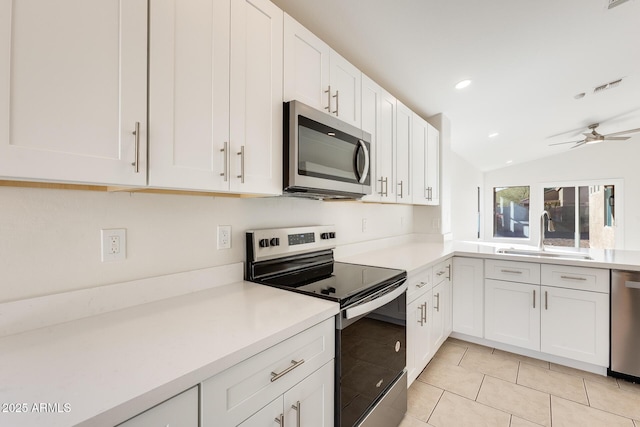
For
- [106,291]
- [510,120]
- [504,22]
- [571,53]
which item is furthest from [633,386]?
[106,291]

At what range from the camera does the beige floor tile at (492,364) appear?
2.23m

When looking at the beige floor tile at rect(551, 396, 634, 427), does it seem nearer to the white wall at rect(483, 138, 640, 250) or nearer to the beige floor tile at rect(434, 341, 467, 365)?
the beige floor tile at rect(434, 341, 467, 365)

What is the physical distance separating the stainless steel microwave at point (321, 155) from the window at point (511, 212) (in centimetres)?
667

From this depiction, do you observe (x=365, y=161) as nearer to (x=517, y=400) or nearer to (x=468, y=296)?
(x=468, y=296)

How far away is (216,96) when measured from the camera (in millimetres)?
1073

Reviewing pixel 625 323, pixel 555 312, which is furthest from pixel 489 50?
pixel 625 323

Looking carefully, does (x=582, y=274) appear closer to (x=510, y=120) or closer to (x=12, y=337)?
(x=510, y=120)

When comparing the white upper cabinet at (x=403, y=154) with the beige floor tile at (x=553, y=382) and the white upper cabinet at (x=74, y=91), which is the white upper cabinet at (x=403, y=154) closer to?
the beige floor tile at (x=553, y=382)

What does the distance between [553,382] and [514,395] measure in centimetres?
42

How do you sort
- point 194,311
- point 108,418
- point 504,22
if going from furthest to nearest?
point 504,22 → point 194,311 → point 108,418

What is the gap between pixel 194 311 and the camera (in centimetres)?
104

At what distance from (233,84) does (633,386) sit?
3.28 meters

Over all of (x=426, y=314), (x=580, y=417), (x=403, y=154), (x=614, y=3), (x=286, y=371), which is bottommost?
(x=580, y=417)

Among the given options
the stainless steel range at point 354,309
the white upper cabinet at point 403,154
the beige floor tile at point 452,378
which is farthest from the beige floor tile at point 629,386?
the white upper cabinet at point 403,154
